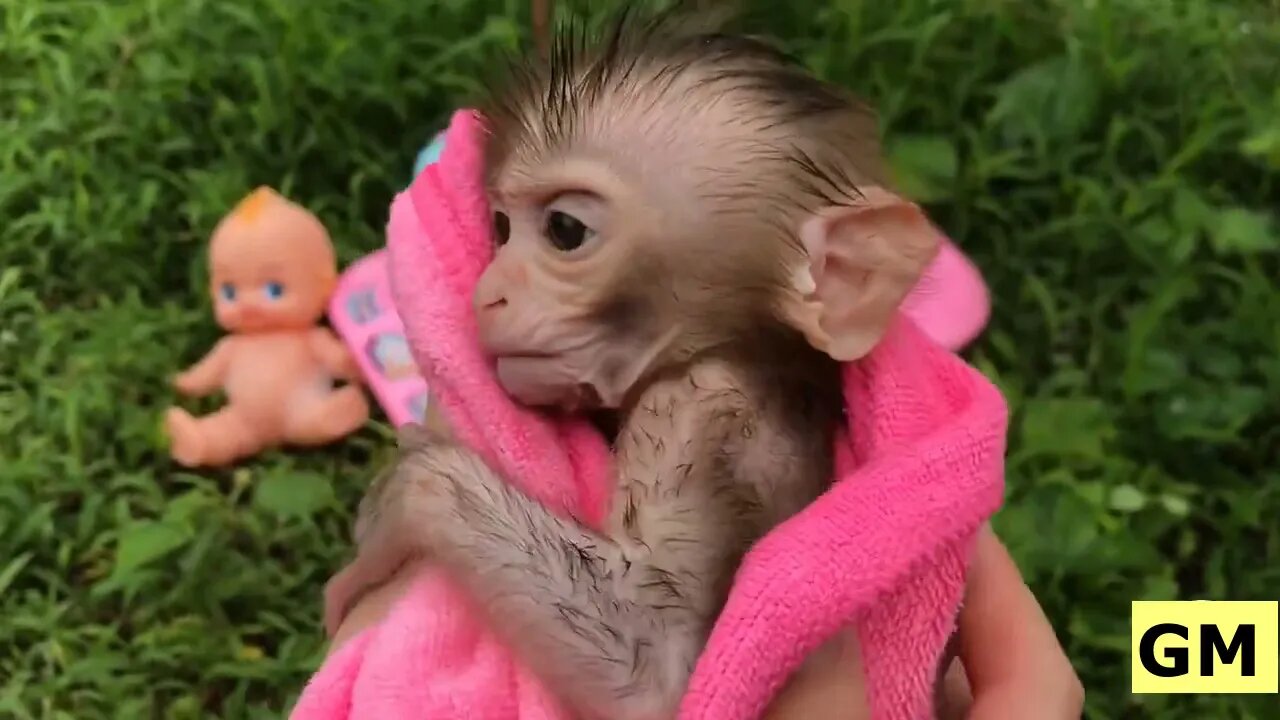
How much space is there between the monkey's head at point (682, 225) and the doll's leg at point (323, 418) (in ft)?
2.85

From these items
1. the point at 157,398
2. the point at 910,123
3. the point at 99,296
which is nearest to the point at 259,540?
the point at 157,398

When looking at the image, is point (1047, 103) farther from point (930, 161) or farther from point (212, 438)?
point (212, 438)

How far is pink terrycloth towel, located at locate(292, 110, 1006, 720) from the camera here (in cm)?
101

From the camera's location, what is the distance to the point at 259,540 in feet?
5.90

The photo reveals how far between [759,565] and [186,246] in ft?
4.79

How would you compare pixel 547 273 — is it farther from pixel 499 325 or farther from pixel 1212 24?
pixel 1212 24

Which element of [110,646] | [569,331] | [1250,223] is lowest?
[110,646]

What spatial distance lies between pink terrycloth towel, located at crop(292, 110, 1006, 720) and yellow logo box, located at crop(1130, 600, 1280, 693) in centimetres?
66

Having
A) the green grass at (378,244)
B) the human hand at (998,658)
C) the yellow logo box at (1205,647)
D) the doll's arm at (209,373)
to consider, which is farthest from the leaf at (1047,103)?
the doll's arm at (209,373)

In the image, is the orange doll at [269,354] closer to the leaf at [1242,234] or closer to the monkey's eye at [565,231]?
the monkey's eye at [565,231]

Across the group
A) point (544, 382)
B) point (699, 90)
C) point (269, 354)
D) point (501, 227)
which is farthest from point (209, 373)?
point (699, 90)

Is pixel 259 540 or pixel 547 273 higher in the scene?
pixel 547 273

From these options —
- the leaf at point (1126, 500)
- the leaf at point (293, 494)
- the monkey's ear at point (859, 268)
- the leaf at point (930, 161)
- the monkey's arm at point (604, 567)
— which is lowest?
the leaf at point (1126, 500)

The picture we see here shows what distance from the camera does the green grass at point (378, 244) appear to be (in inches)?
67.9
